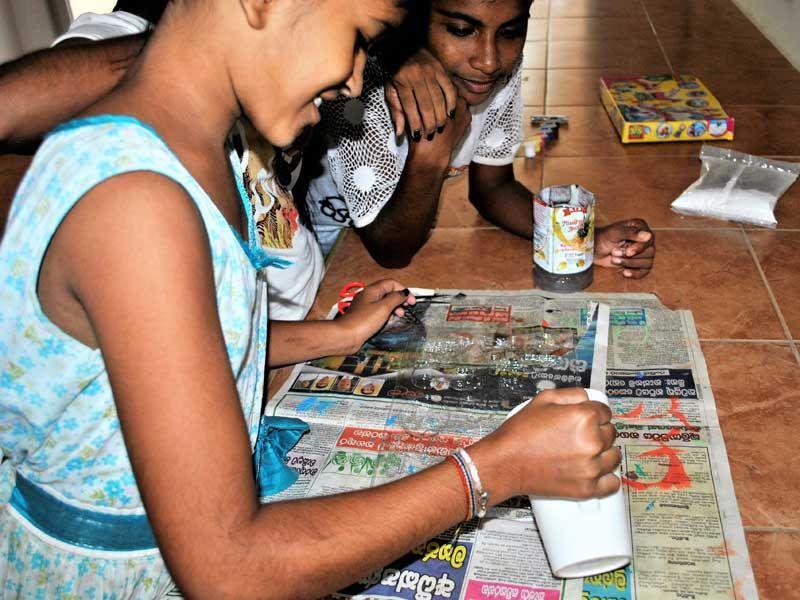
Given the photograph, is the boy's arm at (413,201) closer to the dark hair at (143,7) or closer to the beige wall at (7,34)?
the dark hair at (143,7)

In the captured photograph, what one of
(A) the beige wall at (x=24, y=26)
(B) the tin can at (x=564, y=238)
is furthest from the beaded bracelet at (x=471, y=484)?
(A) the beige wall at (x=24, y=26)

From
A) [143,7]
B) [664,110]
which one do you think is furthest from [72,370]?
[664,110]

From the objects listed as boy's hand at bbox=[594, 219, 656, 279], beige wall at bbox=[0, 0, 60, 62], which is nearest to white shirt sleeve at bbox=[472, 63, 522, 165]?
boy's hand at bbox=[594, 219, 656, 279]

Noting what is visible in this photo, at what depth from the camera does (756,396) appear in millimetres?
903

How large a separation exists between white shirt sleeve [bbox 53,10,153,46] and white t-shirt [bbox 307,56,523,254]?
0.96 feet

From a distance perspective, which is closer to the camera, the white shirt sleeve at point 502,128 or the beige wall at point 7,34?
the white shirt sleeve at point 502,128

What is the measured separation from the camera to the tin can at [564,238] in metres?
1.07

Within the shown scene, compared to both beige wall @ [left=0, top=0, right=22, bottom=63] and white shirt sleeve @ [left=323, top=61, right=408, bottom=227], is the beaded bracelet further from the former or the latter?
beige wall @ [left=0, top=0, right=22, bottom=63]

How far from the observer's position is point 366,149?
3.86 ft

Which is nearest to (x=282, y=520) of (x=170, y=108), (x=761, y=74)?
(x=170, y=108)

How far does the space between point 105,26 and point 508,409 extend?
767 mm

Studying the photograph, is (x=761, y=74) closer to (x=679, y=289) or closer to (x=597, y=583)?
(x=679, y=289)

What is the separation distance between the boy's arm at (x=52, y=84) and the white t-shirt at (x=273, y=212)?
108 mm

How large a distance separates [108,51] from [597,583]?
0.81 meters
